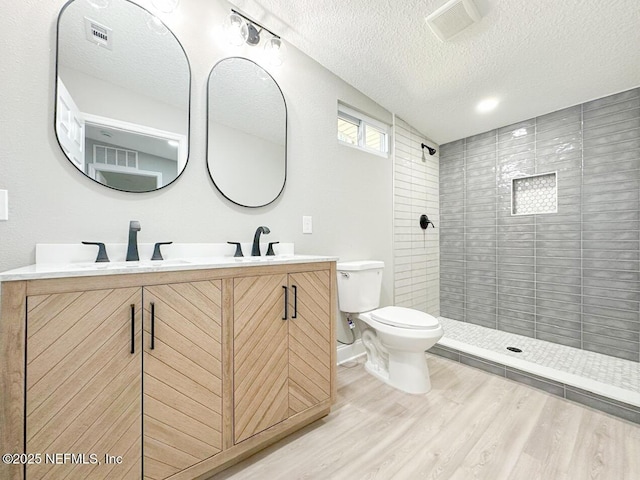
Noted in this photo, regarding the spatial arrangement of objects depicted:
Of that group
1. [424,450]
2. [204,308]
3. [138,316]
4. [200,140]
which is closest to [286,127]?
[200,140]

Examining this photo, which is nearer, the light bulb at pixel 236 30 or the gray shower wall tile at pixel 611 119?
the light bulb at pixel 236 30

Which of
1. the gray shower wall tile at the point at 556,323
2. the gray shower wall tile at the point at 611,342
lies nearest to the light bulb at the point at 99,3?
the gray shower wall tile at the point at 556,323

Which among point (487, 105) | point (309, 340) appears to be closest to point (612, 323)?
point (487, 105)

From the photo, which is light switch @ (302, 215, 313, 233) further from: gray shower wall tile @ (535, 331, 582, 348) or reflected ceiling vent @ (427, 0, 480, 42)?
gray shower wall tile @ (535, 331, 582, 348)

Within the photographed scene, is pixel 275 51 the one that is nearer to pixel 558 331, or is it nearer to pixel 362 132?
pixel 362 132

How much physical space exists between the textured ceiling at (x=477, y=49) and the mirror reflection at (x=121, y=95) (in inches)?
25.1

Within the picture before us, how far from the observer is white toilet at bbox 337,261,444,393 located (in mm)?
1731

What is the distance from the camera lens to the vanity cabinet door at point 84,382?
78cm

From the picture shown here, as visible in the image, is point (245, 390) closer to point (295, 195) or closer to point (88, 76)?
point (295, 195)

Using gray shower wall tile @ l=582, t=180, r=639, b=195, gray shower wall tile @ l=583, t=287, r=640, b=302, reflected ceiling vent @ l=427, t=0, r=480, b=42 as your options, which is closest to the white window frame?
reflected ceiling vent @ l=427, t=0, r=480, b=42

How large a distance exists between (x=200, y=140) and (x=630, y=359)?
361 cm

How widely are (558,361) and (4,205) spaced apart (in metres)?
3.56

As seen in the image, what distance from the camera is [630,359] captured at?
2096 mm

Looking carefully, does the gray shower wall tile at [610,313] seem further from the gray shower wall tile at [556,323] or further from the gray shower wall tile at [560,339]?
the gray shower wall tile at [560,339]
